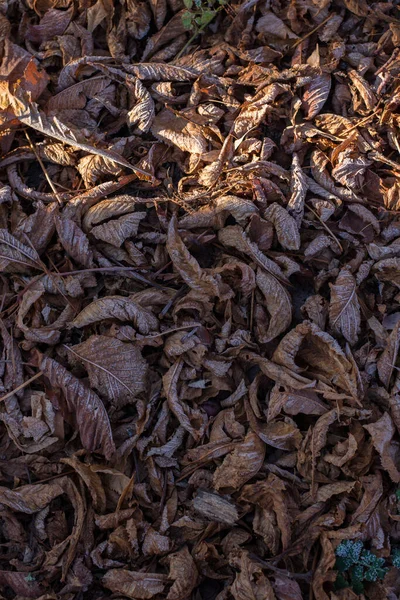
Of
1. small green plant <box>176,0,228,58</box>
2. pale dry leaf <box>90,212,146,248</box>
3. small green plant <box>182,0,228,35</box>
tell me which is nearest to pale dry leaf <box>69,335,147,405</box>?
pale dry leaf <box>90,212,146,248</box>

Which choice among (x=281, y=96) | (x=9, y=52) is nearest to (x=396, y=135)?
(x=281, y=96)

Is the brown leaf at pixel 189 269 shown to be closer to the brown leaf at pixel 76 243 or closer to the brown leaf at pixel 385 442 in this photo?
the brown leaf at pixel 76 243

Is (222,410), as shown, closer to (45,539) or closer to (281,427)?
(281,427)

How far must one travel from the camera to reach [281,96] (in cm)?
283

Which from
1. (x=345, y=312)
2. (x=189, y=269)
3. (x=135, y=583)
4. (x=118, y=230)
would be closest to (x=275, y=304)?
(x=345, y=312)

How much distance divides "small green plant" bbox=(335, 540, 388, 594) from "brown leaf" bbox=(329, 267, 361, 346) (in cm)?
82

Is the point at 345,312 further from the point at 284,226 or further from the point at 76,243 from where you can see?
the point at 76,243

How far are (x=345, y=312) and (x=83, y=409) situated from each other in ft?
3.94

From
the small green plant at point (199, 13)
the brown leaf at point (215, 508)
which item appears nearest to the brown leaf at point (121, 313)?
the brown leaf at point (215, 508)

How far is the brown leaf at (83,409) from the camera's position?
7.64 feet

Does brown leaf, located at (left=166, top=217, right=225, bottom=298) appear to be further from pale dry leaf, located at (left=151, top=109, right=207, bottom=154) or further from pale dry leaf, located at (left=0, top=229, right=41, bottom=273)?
pale dry leaf, located at (left=0, top=229, right=41, bottom=273)

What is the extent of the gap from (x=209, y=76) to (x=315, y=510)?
7.09 ft

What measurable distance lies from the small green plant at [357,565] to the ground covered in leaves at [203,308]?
0.01 metres

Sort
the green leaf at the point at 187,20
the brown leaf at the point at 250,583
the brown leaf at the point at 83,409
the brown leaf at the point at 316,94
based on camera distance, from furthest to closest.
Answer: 1. the green leaf at the point at 187,20
2. the brown leaf at the point at 316,94
3. the brown leaf at the point at 83,409
4. the brown leaf at the point at 250,583
